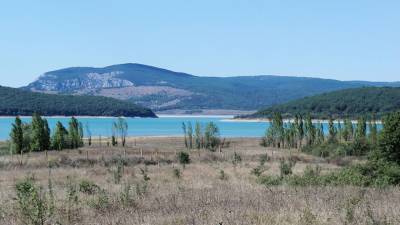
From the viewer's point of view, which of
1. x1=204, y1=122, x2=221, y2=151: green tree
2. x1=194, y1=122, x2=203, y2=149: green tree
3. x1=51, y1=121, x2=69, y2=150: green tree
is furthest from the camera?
x1=204, y1=122, x2=221, y2=151: green tree

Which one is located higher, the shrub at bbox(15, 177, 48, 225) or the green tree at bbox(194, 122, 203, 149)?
the shrub at bbox(15, 177, 48, 225)

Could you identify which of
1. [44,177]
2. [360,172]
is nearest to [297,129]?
[44,177]

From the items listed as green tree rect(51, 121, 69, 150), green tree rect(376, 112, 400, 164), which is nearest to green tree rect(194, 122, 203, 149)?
green tree rect(51, 121, 69, 150)

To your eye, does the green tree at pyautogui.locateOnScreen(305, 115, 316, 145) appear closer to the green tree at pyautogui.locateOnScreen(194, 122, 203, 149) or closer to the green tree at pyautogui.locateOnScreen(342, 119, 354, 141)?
the green tree at pyautogui.locateOnScreen(342, 119, 354, 141)

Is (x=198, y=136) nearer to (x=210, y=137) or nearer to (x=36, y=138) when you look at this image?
(x=210, y=137)

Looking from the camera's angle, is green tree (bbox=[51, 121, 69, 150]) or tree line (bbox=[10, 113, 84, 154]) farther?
green tree (bbox=[51, 121, 69, 150])

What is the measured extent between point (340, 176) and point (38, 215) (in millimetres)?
12137

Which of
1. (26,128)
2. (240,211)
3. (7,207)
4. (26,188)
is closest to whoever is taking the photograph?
(240,211)

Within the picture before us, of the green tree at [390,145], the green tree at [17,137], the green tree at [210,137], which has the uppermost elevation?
the green tree at [390,145]

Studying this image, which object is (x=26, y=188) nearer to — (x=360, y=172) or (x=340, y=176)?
(x=340, y=176)

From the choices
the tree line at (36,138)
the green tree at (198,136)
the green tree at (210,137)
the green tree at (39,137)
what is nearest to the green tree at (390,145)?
the tree line at (36,138)

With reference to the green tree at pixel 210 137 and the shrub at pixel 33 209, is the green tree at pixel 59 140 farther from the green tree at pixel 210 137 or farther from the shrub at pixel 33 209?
the shrub at pixel 33 209

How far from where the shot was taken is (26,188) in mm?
11344

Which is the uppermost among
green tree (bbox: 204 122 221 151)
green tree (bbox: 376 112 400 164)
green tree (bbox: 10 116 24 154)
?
green tree (bbox: 376 112 400 164)
